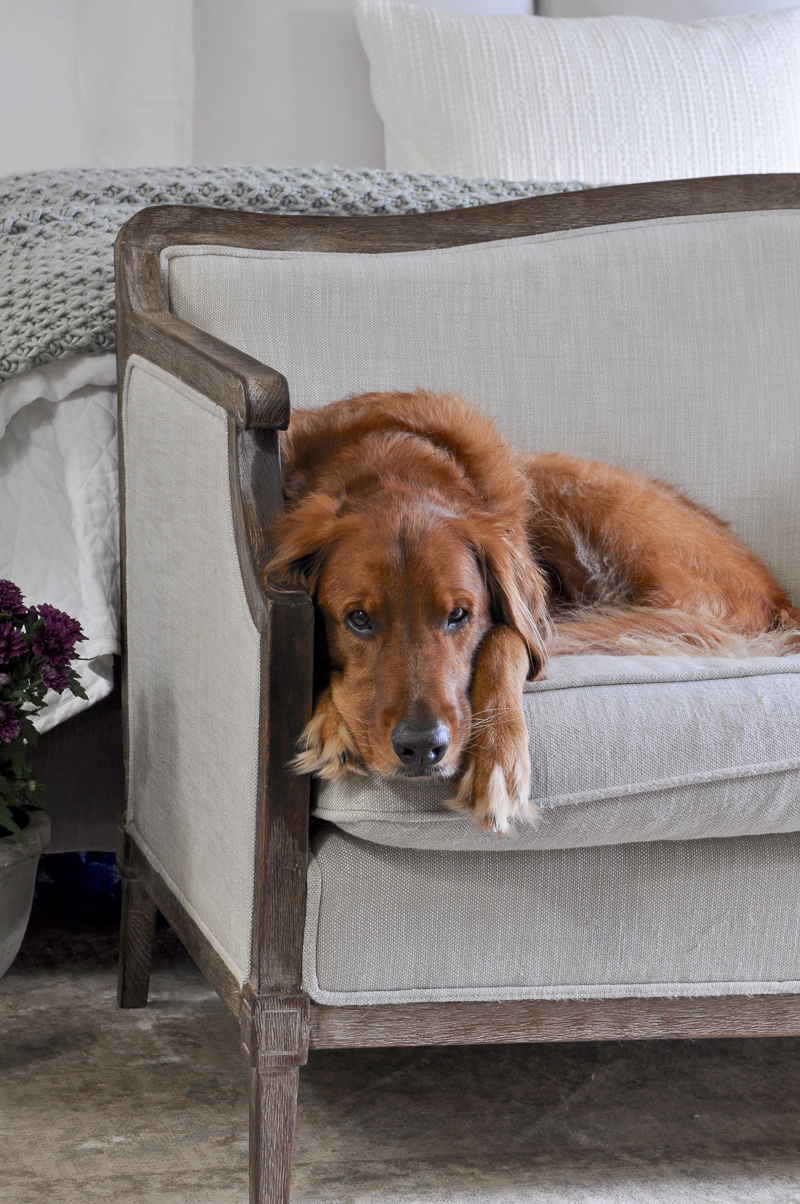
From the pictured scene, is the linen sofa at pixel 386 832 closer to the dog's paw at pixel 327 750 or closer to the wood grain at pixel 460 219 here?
the dog's paw at pixel 327 750

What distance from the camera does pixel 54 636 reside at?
1.68m

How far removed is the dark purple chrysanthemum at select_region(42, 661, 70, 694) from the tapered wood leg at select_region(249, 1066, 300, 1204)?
2.16ft

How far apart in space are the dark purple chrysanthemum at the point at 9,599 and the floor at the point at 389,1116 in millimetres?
650

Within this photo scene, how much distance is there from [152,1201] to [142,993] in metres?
0.54

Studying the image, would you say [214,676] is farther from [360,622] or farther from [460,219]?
[460,219]

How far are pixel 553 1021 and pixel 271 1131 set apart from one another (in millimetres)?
328

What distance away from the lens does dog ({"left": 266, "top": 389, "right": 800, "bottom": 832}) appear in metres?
1.18

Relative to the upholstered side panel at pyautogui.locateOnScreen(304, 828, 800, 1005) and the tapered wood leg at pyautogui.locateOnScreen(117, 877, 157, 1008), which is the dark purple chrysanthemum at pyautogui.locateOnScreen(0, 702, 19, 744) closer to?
the tapered wood leg at pyautogui.locateOnScreen(117, 877, 157, 1008)

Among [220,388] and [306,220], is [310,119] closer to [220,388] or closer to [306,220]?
[306,220]

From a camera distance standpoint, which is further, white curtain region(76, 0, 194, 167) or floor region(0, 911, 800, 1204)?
white curtain region(76, 0, 194, 167)

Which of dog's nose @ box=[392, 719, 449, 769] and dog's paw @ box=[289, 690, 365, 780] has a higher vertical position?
dog's nose @ box=[392, 719, 449, 769]

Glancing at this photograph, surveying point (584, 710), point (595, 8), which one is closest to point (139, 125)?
point (595, 8)

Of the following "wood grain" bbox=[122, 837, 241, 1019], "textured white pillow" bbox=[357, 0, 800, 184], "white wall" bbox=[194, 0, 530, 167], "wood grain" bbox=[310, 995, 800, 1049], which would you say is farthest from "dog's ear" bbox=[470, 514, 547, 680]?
"white wall" bbox=[194, 0, 530, 167]

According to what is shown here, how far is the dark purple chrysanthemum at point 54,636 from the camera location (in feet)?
5.49
